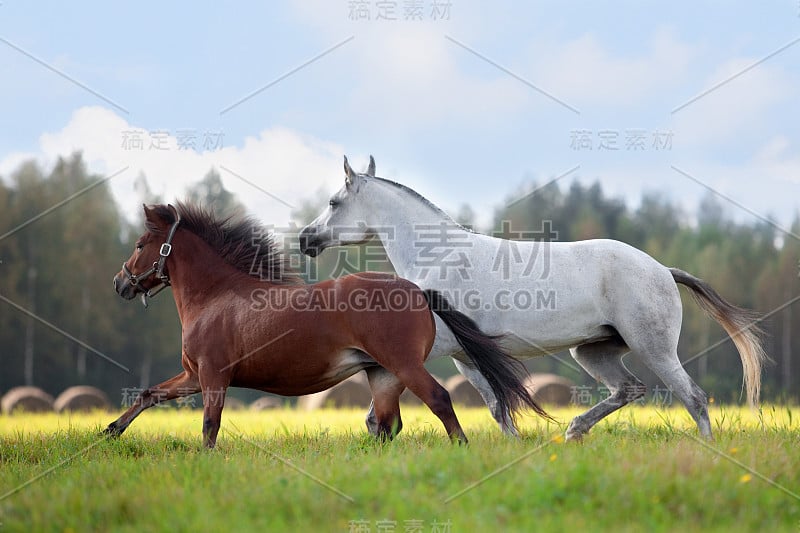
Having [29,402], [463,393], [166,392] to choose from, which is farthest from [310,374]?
[29,402]

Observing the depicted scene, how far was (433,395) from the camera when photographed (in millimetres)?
5797

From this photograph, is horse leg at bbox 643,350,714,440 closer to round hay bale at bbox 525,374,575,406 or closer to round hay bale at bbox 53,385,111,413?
round hay bale at bbox 525,374,575,406

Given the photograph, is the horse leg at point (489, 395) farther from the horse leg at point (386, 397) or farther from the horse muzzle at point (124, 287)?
the horse muzzle at point (124, 287)

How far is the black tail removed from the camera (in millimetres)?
6199

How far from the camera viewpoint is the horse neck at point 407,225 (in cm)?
742

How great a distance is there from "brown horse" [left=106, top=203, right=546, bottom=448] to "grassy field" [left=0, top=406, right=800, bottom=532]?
1.67 ft

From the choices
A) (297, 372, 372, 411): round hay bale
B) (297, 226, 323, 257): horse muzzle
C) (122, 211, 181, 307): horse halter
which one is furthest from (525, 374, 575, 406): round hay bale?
(122, 211, 181, 307): horse halter

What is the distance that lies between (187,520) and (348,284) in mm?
2369

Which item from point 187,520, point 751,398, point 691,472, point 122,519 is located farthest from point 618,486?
point 751,398

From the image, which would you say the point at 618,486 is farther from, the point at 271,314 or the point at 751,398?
the point at 751,398

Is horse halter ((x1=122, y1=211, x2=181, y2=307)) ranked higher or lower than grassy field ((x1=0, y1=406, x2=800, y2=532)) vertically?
higher

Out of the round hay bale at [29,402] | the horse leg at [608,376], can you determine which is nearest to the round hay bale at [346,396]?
the round hay bale at [29,402]

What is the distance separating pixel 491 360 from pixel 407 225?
1.81 meters

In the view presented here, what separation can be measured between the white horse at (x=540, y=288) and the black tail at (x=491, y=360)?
413 millimetres
